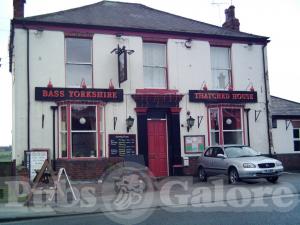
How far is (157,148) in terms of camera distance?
19.0 meters

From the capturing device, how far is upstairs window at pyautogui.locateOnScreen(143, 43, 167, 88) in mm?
19328

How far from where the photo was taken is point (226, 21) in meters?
23.7

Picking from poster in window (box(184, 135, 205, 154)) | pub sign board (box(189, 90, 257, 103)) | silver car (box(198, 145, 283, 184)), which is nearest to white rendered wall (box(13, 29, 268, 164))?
poster in window (box(184, 135, 205, 154))

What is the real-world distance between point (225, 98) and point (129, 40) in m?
5.50

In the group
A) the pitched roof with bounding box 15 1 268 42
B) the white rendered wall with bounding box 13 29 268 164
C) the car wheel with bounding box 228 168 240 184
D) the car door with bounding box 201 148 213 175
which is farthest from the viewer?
the pitched roof with bounding box 15 1 268 42

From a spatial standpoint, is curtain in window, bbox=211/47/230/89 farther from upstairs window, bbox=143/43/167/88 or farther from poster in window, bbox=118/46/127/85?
poster in window, bbox=118/46/127/85

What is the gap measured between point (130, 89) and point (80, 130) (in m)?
2.97

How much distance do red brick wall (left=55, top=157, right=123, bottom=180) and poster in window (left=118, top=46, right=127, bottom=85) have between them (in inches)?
141

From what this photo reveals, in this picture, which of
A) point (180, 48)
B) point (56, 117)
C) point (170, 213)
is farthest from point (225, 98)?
point (170, 213)

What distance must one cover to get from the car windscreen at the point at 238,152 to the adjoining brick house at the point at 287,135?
19.8 feet

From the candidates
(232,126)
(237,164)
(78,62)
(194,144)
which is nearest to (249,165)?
(237,164)

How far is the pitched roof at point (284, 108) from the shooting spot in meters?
22.8

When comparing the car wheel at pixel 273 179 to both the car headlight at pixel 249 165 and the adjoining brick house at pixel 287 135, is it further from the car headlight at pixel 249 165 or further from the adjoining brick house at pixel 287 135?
the adjoining brick house at pixel 287 135

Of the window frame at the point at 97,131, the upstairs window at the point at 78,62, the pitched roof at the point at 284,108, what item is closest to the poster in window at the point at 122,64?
the upstairs window at the point at 78,62
